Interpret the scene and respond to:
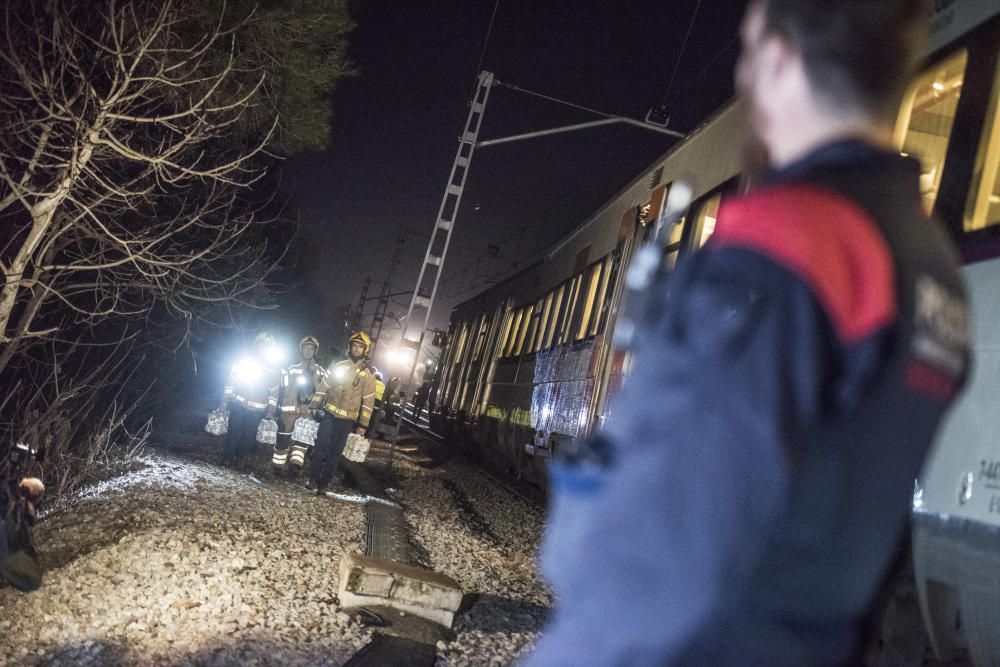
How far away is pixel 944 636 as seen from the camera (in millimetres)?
3215

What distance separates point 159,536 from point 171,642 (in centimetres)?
154

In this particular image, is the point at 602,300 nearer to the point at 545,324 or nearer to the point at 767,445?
the point at 545,324

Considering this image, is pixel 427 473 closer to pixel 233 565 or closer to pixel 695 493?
pixel 233 565

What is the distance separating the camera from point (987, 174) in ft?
11.6

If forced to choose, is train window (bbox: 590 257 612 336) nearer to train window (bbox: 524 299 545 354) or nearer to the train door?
train window (bbox: 524 299 545 354)

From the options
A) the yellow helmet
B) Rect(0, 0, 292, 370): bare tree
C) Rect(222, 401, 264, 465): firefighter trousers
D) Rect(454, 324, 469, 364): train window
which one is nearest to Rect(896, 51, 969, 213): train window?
Rect(0, 0, 292, 370): bare tree

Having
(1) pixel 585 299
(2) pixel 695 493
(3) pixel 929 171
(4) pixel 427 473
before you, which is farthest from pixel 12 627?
(4) pixel 427 473

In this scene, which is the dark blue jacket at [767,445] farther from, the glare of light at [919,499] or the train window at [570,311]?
the train window at [570,311]

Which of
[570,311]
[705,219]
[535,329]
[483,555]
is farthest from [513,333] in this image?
[705,219]

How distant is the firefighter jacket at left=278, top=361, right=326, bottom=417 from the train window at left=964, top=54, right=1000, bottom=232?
785cm

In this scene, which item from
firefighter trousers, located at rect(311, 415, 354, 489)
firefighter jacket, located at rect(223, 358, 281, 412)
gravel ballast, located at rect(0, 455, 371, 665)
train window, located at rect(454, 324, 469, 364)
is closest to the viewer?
gravel ballast, located at rect(0, 455, 371, 665)

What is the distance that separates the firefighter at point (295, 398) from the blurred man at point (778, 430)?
929 cm

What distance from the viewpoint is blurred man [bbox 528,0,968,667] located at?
31.1 inches

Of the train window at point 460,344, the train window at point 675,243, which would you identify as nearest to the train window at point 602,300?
the train window at point 675,243
